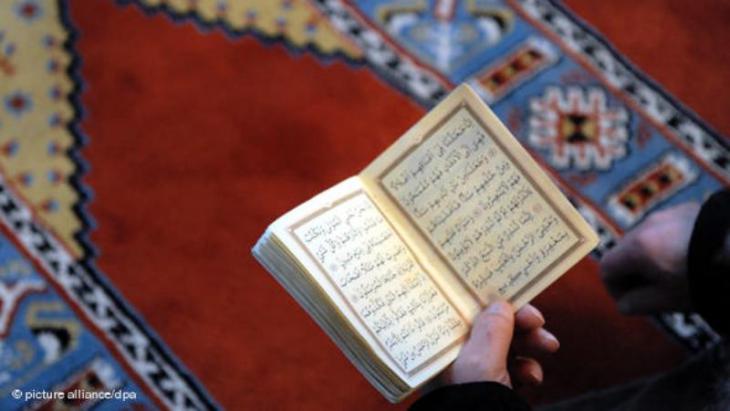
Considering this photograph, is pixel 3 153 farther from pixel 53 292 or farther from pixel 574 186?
pixel 574 186

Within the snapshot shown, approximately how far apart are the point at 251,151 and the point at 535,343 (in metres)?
0.54

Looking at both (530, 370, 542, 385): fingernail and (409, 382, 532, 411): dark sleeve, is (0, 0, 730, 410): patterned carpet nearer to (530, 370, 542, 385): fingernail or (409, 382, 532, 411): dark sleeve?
(530, 370, 542, 385): fingernail

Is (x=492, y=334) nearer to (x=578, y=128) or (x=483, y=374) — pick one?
(x=483, y=374)

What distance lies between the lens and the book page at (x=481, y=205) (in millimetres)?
693

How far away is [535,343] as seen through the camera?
2.65ft

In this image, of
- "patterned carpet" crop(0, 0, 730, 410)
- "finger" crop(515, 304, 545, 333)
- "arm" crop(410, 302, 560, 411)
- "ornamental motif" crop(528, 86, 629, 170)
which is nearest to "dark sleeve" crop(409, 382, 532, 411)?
"arm" crop(410, 302, 560, 411)

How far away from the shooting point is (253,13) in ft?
4.06

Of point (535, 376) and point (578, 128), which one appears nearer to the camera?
point (535, 376)

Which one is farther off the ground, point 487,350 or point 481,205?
point 481,205

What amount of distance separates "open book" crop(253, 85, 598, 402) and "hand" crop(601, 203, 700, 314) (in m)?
0.19

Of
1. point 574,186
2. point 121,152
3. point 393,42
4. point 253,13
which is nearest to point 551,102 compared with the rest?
point 574,186

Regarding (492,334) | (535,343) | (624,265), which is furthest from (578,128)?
(492,334)

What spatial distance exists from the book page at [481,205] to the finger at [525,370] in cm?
15

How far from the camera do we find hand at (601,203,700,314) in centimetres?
83
